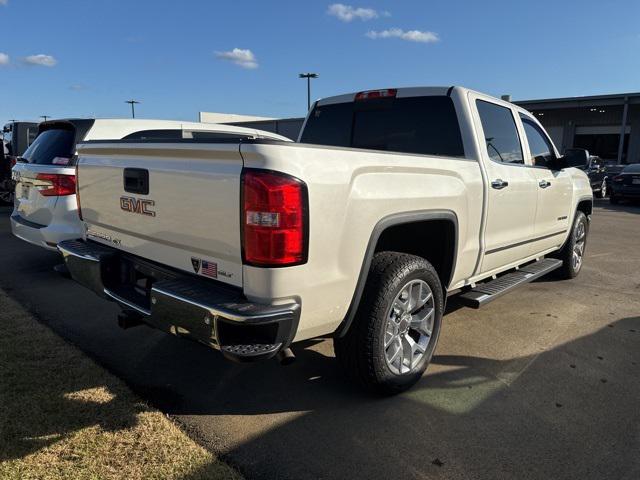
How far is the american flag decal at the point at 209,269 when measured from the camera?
2.57 meters

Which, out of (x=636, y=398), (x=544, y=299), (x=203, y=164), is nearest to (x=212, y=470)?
(x=203, y=164)

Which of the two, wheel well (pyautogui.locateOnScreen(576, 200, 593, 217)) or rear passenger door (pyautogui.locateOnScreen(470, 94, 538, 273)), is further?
wheel well (pyautogui.locateOnScreen(576, 200, 593, 217))

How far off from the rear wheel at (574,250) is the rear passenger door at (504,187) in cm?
156

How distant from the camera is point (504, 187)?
4.02 metres

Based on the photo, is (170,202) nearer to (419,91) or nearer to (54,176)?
(419,91)

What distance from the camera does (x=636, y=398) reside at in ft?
10.6

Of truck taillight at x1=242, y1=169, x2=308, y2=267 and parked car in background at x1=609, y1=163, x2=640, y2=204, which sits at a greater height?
truck taillight at x1=242, y1=169, x2=308, y2=267

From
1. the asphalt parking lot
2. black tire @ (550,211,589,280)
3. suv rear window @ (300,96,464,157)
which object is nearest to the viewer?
the asphalt parking lot

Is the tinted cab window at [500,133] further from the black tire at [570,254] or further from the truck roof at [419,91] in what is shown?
the black tire at [570,254]

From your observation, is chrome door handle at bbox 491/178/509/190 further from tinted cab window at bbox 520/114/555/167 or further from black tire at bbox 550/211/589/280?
black tire at bbox 550/211/589/280

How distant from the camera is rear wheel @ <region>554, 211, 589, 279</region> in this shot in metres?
6.02

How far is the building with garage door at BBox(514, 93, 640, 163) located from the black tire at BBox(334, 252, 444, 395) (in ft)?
98.4

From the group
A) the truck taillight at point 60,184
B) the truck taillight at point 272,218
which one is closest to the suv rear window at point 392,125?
the truck taillight at point 272,218

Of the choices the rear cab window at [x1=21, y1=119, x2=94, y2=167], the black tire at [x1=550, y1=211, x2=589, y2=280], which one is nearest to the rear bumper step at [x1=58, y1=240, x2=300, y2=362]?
the rear cab window at [x1=21, y1=119, x2=94, y2=167]
